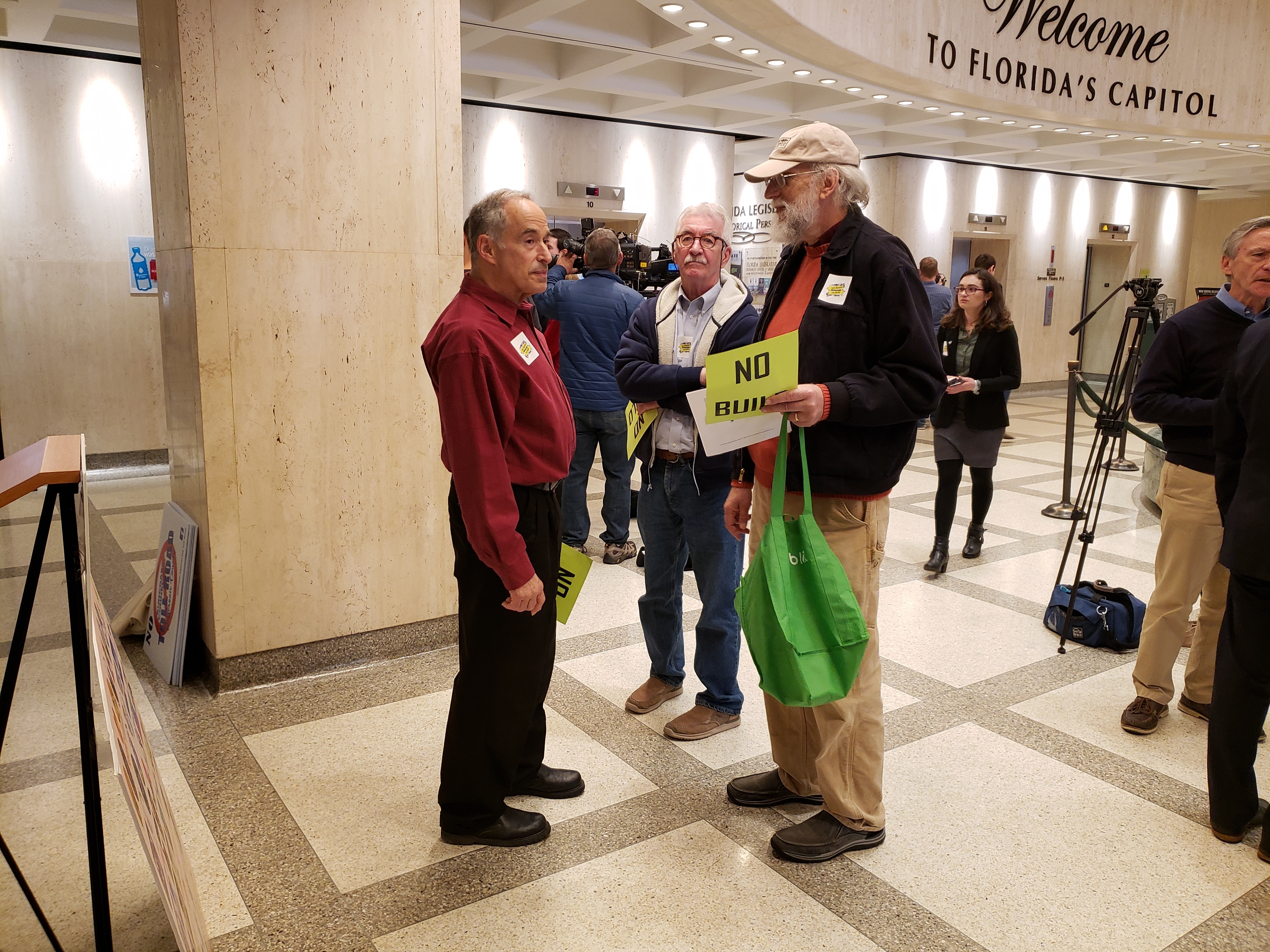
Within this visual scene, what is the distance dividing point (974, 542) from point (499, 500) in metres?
4.07

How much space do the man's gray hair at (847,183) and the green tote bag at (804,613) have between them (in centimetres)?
60

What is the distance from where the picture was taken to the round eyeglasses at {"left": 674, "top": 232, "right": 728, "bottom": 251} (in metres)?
2.91

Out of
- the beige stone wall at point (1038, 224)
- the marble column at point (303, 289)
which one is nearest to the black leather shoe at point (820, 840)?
the marble column at point (303, 289)

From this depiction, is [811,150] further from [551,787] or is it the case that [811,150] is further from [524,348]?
[551,787]

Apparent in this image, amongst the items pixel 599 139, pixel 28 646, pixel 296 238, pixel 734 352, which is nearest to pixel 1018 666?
pixel 734 352

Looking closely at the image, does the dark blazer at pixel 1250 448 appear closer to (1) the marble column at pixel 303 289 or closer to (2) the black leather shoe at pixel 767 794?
(2) the black leather shoe at pixel 767 794

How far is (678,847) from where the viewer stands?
250 centimetres

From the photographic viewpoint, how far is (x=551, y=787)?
2.75 meters

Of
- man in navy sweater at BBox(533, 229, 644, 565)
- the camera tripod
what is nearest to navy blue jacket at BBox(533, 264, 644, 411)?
man in navy sweater at BBox(533, 229, 644, 565)

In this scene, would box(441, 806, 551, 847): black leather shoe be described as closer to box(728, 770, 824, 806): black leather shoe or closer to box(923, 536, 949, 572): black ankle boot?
box(728, 770, 824, 806): black leather shoe

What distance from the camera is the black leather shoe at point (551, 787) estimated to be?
108 inches

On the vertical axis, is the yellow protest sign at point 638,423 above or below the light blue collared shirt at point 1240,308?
below

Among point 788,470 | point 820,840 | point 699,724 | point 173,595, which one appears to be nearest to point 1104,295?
point 699,724

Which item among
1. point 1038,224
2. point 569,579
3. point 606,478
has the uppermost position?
point 1038,224
